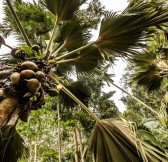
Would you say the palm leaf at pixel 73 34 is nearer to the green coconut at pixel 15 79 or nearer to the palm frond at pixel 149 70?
the palm frond at pixel 149 70

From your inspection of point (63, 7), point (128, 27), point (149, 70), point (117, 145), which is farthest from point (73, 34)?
point (117, 145)

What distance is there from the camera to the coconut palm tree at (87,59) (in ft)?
5.71

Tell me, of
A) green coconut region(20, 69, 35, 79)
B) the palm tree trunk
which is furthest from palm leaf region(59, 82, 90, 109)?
the palm tree trunk

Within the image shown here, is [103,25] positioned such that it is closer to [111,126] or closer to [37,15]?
[111,126]

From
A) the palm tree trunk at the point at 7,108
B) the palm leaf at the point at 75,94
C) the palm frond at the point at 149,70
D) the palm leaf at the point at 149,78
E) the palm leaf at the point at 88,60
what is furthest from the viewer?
the palm leaf at the point at 149,78

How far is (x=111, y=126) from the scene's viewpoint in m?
2.41

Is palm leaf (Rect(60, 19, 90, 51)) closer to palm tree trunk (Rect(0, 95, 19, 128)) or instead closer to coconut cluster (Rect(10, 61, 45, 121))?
coconut cluster (Rect(10, 61, 45, 121))

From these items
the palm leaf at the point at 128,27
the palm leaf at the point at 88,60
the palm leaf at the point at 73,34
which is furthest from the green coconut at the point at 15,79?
the palm leaf at the point at 73,34

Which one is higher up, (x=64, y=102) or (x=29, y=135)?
(x=64, y=102)

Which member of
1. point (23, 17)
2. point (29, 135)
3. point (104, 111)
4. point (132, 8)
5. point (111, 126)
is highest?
point (23, 17)

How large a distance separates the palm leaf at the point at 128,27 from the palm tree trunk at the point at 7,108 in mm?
1379

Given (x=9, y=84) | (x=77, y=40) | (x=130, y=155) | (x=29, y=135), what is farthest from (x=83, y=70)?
(x=29, y=135)

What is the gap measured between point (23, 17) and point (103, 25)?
163cm

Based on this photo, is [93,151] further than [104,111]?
No
